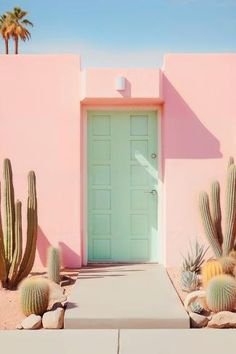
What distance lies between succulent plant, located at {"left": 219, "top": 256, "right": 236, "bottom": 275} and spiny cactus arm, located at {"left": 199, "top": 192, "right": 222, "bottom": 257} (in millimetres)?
321

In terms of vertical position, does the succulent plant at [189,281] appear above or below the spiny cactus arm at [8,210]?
below

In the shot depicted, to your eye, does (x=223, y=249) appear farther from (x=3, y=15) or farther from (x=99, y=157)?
(x=3, y=15)

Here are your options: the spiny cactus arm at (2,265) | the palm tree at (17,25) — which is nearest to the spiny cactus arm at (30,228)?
the spiny cactus arm at (2,265)

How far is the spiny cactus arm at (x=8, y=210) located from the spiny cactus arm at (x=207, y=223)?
264cm

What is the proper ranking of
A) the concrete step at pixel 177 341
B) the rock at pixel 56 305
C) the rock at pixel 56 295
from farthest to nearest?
the rock at pixel 56 295 < the rock at pixel 56 305 < the concrete step at pixel 177 341

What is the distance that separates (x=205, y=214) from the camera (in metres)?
7.66

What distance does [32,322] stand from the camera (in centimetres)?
593

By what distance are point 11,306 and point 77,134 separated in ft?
10.6

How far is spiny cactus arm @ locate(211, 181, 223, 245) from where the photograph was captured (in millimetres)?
7790

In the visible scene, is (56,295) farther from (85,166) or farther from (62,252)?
(85,166)

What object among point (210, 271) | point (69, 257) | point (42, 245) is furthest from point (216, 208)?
point (42, 245)

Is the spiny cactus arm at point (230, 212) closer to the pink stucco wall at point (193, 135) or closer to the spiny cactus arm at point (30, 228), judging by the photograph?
the pink stucco wall at point (193, 135)

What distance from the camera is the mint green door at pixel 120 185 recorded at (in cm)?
910

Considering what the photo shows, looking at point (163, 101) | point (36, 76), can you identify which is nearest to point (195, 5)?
point (163, 101)
